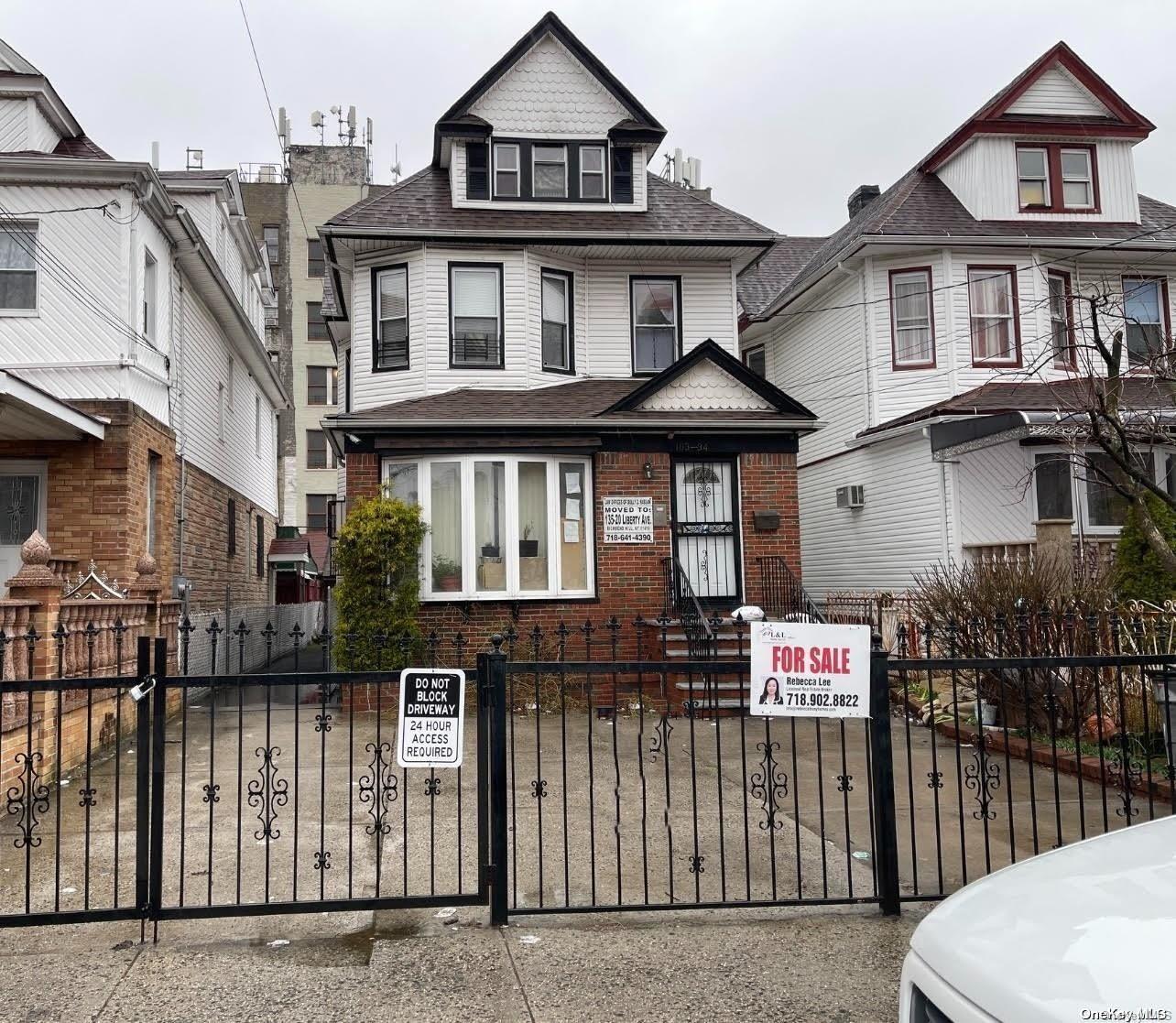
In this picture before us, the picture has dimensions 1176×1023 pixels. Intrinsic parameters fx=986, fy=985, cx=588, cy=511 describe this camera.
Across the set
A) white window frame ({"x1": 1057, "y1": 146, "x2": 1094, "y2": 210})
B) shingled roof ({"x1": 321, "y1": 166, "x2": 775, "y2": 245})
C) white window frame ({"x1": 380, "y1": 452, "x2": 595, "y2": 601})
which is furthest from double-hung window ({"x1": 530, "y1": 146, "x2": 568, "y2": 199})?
white window frame ({"x1": 1057, "y1": 146, "x2": 1094, "y2": 210})

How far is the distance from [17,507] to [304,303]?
27264 millimetres

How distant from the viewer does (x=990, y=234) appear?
17250 millimetres

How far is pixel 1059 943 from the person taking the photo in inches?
98.7

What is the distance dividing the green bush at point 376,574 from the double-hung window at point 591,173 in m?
7.02

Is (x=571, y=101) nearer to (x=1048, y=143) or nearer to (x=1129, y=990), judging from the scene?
(x=1048, y=143)

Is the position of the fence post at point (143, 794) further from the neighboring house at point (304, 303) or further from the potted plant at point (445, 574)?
the neighboring house at point (304, 303)

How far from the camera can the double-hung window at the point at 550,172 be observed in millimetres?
16844

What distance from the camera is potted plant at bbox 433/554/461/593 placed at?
1388 cm

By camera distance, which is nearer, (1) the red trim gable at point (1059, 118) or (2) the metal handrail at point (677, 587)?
(2) the metal handrail at point (677, 587)

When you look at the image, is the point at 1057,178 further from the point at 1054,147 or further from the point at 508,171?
the point at 508,171

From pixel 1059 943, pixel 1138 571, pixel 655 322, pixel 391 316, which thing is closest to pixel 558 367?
pixel 655 322

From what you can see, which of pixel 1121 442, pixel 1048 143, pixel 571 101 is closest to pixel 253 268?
pixel 571 101

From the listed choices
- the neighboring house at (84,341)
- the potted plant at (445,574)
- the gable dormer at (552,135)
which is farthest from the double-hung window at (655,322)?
the neighboring house at (84,341)

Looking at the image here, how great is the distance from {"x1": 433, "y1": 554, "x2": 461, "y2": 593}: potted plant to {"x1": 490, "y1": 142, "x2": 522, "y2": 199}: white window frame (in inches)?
258
